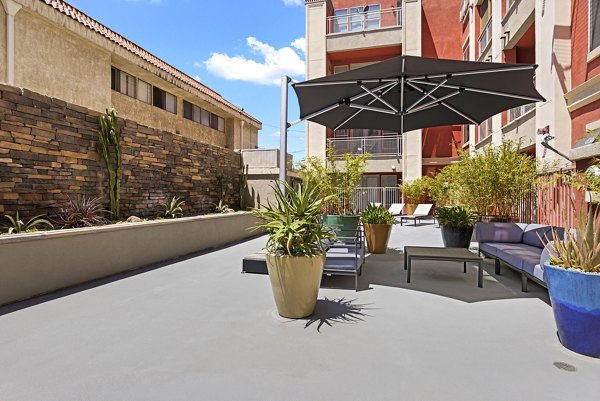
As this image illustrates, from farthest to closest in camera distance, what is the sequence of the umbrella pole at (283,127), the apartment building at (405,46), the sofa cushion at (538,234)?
the apartment building at (405,46)
the umbrella pole at (283,127)
the sofa cushion at (538,234)

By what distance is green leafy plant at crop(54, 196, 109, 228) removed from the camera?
5.70 metres

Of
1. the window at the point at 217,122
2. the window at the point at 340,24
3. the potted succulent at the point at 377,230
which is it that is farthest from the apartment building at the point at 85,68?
the potted succulent at the point at 377,230

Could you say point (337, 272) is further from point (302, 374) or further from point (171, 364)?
point (171, 364)

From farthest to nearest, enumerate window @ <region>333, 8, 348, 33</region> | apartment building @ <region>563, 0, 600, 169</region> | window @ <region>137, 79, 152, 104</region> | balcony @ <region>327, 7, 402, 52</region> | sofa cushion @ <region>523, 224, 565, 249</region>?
window @ <region>333, 8, 348, 33</region>
balcony @ <region>327, 7, 402, 52</region>
window @ <region>137, 79, 152, 104</region>
apartment building @ <region>563, 0, 600, 169</region>
sofa cushion @ <region>523, 224, 565, 249</region>

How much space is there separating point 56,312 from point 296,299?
9.11 ft

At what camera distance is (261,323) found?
349 centimetres

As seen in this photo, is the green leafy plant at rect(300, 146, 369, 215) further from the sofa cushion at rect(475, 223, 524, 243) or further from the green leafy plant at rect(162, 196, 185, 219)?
the green leafy plant at rect(162, 196, 185, 219)

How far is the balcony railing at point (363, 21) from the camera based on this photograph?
19344 mm

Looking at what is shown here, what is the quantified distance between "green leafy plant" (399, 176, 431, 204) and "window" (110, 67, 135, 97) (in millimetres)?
13547

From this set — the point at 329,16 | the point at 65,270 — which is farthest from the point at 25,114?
the point at 329,16

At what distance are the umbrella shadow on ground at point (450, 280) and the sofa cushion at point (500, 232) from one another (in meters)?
0.52

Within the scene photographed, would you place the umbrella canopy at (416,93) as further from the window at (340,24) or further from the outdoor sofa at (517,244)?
the window at (340,24)

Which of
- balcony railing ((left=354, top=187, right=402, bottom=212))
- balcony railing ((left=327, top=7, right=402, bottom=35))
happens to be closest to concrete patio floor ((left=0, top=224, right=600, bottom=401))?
balcony railing ((left=354, top=187, right=402, bottom=212))

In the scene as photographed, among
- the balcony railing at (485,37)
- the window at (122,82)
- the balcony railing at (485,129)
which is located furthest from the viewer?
the balcony railing at (485,129)
